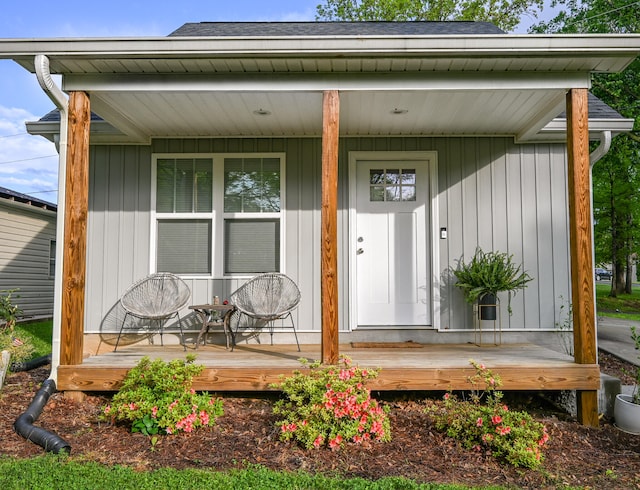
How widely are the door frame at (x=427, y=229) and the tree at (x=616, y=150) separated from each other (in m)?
6.10

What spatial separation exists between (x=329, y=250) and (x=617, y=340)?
18.9ft

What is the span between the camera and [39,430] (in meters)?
2.82

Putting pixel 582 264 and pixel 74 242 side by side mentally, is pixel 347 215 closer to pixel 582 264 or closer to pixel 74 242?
pixel 582 264

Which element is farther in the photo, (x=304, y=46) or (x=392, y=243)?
(x=392, y=243)

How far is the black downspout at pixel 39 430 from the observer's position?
2.68 metres

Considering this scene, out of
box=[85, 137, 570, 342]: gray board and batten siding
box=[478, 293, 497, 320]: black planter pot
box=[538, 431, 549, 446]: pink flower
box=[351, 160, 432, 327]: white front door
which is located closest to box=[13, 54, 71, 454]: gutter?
box=[85, 137, 570, 342]: gray board and batten siding

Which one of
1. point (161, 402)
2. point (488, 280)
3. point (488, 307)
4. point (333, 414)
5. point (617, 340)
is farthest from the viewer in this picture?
point (617, 340)

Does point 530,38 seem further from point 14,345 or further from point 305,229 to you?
point 14,345

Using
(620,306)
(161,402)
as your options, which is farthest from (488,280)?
(620,306)

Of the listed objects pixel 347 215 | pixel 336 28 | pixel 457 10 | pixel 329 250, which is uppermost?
pixel 457 10

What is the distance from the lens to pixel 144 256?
5.00 meters

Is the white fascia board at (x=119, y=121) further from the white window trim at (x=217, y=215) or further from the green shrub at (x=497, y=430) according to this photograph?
the green shrub at (x=497, y=430)

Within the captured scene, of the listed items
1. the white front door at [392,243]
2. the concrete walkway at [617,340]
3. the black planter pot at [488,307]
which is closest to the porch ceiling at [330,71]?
→ the white front door at [392,243]

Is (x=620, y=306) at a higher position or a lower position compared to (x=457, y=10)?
lower
